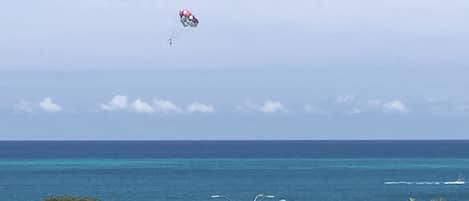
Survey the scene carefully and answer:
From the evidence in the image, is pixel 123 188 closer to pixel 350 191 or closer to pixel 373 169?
pixel 350 191

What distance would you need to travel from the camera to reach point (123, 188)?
473ft

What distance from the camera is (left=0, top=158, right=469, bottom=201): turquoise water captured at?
132 meters

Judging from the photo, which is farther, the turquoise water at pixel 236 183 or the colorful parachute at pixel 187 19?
the turquoise water at pixel 236 183

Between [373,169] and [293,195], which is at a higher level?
[373,169]

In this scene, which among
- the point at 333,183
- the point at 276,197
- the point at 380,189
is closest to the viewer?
the point at 276,197

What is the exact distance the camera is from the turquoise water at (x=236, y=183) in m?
132

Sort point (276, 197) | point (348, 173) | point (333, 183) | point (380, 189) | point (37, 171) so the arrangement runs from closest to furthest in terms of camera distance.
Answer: point (276, 197)
point (380, 189)
point (333, 183)
point (348, 173)
point (37, 171)

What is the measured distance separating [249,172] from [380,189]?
4823cm

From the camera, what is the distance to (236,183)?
15425 centimetres

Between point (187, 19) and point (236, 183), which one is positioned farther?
point (236, 183)

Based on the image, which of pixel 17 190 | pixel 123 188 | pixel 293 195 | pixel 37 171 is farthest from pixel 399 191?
pixel 37 171

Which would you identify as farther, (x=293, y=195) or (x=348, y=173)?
(x=348, y=173)

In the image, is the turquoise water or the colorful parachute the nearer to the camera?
the colorful parachute

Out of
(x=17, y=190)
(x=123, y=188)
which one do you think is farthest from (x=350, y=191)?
(x=17, y=190)
